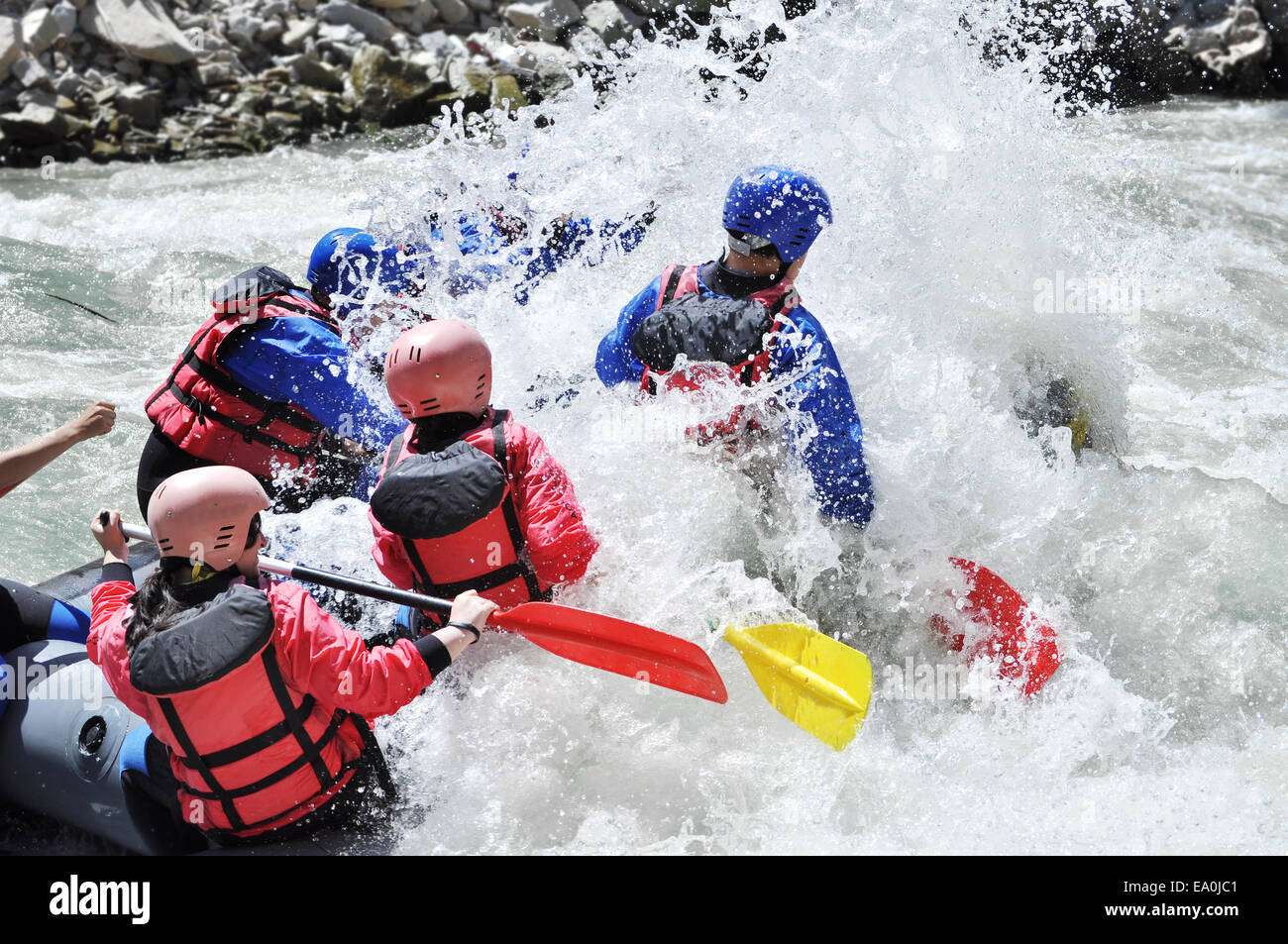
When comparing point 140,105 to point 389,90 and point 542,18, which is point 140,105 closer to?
point 389,90

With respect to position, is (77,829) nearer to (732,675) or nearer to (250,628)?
(250,628)

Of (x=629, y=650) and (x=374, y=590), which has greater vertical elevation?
(x=374, y=590)

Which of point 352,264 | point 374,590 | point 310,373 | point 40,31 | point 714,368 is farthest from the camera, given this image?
point 40,31

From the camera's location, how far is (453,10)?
→ 36.8 feet

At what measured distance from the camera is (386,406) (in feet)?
11.7

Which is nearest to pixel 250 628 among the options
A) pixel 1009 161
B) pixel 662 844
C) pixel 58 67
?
pixel 662 844

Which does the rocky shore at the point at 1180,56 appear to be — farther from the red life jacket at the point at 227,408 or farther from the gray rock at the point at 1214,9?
the red life jacket at the point at 227,408

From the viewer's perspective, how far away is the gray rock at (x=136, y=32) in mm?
10250

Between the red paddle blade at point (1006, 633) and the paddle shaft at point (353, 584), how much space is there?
173cm

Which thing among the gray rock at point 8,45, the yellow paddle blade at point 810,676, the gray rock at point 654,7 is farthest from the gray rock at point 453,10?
the yellow paddle blade at point 810,676

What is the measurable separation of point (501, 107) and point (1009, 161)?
6.03 metres

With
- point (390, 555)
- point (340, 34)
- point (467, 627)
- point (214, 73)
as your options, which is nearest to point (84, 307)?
point (214, 73)

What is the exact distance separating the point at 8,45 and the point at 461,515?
9.87m

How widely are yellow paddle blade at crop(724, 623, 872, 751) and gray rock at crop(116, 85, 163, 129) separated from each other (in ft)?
30.5
